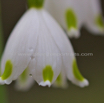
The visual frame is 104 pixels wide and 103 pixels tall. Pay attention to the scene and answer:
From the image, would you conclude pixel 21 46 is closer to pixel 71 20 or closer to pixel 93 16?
pixel 71 20

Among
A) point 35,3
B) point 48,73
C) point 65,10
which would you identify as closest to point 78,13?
point 65,10

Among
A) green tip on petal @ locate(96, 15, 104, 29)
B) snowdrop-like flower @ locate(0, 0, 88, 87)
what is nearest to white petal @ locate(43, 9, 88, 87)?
snowdrop-like flower @ locate(0, 0, 88, 87)

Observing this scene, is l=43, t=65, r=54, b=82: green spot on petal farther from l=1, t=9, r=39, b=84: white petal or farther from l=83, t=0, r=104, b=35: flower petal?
l=83, t=0, r=104, b=35: flower petal

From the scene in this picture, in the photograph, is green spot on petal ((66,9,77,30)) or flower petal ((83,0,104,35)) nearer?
green spot on petal ((66,9,77,30))

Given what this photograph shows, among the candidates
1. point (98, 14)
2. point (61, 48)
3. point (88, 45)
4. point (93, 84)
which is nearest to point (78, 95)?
point (93, 84)

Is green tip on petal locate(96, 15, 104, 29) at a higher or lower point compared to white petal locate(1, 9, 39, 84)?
lower

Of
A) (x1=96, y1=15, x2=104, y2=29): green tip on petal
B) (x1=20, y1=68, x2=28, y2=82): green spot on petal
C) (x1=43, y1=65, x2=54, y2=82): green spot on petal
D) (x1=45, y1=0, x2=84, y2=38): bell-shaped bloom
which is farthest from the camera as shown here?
(x1=96, y1=15, x2=104, y2=29): green tip on petal

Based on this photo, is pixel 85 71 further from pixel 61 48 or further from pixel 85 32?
pixel 61 48
